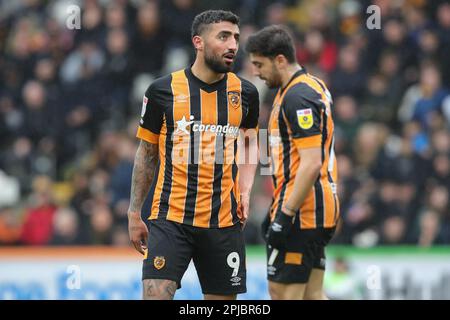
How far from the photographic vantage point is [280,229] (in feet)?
21.7

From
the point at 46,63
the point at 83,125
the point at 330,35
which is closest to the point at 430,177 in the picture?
the point at 330,35

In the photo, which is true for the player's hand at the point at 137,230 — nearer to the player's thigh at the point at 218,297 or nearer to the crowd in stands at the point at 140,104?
the player's thigh at the point at 218,297

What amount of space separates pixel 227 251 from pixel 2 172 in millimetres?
6983

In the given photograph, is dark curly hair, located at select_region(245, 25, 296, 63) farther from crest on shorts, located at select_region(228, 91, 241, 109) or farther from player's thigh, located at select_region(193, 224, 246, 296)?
player's thigh, located at select_region(193, 224, 246, 296)

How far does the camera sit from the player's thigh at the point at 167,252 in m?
6.27

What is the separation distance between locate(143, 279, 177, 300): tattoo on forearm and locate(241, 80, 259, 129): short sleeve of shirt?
127 centimetres

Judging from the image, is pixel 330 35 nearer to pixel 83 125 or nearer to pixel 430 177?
pixel 430 177

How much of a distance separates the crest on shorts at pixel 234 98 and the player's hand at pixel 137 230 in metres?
0.98

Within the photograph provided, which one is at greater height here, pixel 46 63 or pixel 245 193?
pixel 46 63

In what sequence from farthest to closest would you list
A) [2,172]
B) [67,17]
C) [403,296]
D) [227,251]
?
[67,17] → [2,172] → [403,296] → [227,251]

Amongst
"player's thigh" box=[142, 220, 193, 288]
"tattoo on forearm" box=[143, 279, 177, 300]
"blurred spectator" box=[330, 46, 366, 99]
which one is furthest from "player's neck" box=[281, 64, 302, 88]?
"blurred spectator" box=[330, 46, 366, 99]

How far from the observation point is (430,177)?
11.6 metres

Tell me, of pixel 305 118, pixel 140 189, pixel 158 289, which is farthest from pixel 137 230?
pixel 305 118

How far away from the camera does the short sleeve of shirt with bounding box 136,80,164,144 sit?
6551mm
